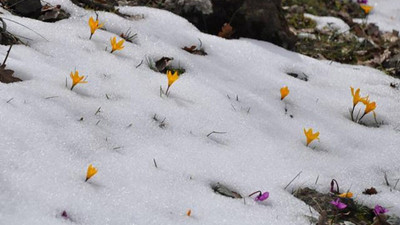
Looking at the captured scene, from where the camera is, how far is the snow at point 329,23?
267 inches

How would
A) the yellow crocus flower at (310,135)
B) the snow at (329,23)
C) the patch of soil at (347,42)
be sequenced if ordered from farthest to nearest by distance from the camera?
the snow at (329,23) < the patch of soil at (347,42) < the yellow crocus flower at (310,135)

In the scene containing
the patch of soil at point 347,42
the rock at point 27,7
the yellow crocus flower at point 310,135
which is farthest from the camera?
the patch of soil at point 347,42

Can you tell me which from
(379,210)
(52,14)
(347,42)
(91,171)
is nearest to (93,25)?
(52,14)

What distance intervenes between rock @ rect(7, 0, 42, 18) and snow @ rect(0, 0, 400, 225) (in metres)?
0.20

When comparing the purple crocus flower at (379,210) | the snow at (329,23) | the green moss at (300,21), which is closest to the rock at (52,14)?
the purple crocus flower at (379,210)

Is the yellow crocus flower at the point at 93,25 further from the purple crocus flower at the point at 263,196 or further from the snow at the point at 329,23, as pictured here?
the snow at the point at 329,23

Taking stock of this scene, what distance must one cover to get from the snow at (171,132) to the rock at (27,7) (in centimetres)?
20

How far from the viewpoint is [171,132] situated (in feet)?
10.1

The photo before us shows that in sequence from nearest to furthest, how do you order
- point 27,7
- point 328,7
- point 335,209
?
point 335,209 → point 27,7 → point 328,7

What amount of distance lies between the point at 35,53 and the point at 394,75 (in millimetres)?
3743

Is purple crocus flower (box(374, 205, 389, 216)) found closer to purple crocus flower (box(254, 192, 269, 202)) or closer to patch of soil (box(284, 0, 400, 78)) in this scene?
purple crocus flower (box(254, 192, 269, 202))

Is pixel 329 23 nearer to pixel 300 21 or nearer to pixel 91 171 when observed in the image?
pixel 300 21

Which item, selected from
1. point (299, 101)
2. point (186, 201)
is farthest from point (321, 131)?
point (186, 201)

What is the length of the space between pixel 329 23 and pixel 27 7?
4368mm
